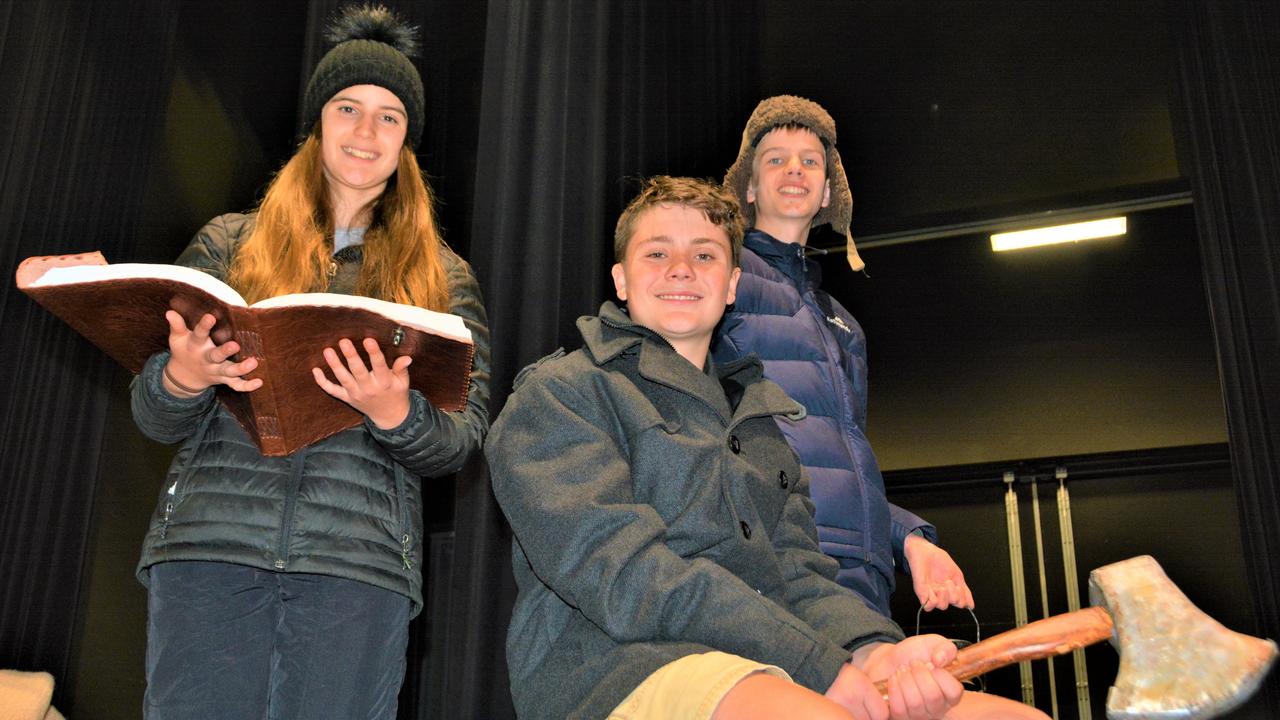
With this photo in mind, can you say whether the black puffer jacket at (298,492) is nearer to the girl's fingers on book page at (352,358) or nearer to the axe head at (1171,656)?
the girl's fingers on book page at (352,358)

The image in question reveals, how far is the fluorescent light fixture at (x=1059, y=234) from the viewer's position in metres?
5.55

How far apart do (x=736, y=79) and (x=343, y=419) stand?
3133 mm

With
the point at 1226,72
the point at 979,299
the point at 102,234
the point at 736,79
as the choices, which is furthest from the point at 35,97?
the point at 979,299

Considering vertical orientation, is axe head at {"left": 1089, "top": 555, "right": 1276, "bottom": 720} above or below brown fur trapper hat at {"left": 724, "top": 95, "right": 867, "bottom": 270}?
below

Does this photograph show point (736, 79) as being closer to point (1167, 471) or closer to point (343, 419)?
point (1167, 471)

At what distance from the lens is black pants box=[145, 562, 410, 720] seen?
4.63 feet

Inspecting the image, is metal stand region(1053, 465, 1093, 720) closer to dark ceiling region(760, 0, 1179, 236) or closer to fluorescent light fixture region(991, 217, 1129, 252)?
fluorescent light fixture region(991, 217, 1129, 252)

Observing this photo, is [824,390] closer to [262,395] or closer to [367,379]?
[367,379]

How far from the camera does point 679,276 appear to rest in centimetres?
170

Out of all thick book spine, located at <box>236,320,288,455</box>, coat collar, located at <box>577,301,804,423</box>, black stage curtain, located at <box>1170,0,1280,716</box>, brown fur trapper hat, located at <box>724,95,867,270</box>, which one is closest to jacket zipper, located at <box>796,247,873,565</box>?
brown fur trapper hat, located at <box>724,95,867,270</box>

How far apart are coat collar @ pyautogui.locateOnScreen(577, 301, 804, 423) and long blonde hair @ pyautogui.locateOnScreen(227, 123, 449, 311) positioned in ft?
0.86

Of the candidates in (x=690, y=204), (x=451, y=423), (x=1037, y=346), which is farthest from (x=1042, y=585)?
(x=451, y=423)

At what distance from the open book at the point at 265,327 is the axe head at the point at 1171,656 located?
0.81 meters

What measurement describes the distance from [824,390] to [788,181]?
0.47 metres
